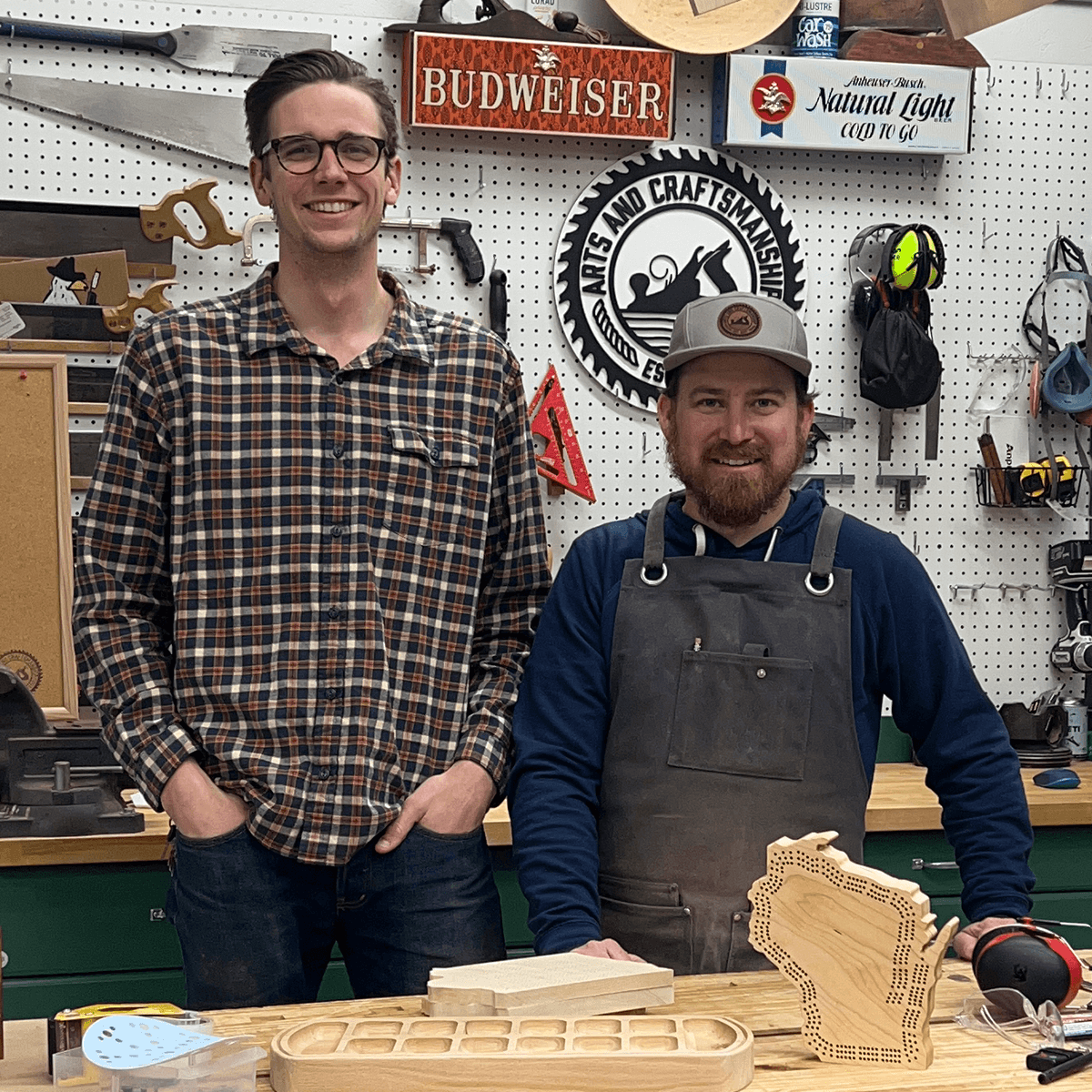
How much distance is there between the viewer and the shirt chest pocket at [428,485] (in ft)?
6.45

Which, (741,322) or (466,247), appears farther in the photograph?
(466,247)

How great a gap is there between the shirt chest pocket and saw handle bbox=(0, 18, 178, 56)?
4.70ft

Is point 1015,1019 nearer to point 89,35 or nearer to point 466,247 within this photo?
point 466,247

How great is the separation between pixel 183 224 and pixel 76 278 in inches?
9.3

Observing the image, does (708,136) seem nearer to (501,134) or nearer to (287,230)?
(501,134)

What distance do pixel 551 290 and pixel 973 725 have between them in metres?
1.61

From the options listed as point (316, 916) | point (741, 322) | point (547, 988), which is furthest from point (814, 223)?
point (547, 988)

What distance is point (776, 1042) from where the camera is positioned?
1.50m

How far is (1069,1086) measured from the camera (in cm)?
137

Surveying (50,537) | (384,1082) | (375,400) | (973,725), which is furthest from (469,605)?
(50,537)

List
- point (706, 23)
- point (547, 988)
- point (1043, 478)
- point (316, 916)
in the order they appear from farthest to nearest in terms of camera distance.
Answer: point (1043, 478) < point (706, 23) < point (316, 916) < point (547, 988)

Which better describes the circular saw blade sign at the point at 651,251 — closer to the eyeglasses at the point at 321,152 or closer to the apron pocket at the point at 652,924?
the eyeglasses at the point at 321,152

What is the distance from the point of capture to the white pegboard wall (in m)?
3.01

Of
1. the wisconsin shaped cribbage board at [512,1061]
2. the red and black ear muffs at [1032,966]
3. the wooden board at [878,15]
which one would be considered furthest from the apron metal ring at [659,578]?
the wooden board at [878,15]
